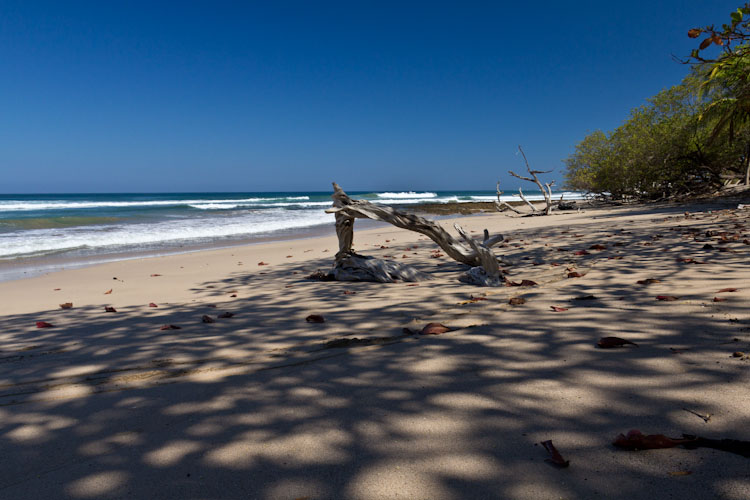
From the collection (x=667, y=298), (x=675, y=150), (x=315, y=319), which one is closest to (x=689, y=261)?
(x=667, y=298)

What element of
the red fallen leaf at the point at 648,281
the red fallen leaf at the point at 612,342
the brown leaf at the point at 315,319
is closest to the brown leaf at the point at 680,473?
the red fallen leaf at the point at 612,342

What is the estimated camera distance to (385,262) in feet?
16.7

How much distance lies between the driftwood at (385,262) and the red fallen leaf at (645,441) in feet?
10.3

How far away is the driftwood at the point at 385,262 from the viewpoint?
4.73m

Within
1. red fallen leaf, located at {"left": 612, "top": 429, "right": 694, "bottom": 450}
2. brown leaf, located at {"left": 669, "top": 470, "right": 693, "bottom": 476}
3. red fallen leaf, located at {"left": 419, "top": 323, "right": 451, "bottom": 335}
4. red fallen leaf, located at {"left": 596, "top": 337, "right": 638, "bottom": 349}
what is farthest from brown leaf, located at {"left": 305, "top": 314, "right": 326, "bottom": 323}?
brown leaf, located at {"left": 669, "top": 470, "right": 693, "bottom": 476}

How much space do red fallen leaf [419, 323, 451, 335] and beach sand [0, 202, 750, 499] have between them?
0.08 m

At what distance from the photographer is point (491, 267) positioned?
4.57 m

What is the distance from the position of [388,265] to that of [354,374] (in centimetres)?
294

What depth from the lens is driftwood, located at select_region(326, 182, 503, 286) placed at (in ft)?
15.5

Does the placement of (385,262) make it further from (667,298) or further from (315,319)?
(667,298)

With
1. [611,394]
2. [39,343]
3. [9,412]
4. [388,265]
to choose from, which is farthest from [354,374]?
[388,265]

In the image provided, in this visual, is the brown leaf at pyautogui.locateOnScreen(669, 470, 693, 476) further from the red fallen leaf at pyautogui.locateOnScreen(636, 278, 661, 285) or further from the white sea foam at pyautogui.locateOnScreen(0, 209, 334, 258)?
the white sea foam at pyautogui.locateOnScreen(0, 209, 334, 258)

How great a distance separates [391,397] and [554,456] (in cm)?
74

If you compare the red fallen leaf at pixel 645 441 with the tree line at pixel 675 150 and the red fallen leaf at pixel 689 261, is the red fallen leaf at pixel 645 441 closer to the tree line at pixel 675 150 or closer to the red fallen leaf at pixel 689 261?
the red fallen leaf at pixel 689 261
